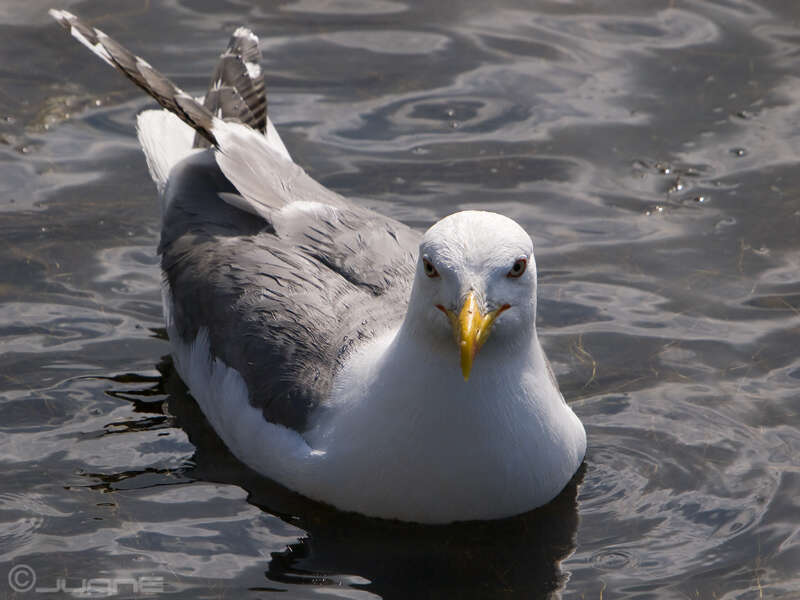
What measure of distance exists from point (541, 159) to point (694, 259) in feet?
5.06

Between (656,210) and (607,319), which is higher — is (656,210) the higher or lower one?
the higher one

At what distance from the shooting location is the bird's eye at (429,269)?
5551 mm

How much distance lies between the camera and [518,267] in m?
5.55

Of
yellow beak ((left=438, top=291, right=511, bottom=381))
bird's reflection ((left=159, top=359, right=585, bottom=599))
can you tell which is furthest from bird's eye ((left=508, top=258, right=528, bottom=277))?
bird's reflection ((left=159, top=359, right=585, bottom=599))

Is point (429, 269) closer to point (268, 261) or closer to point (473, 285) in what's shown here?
point (473, 285)

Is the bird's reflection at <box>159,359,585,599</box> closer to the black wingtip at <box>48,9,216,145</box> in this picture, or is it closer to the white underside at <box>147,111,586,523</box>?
the white underside at <box>147,111,586,523</box>

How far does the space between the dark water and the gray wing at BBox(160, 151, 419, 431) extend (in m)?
0.56

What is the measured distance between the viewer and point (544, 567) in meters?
6.14

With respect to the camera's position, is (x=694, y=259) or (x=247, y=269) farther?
(x=694, y=259)

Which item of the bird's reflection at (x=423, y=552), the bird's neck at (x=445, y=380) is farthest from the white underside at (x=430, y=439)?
the bird's reflection at (x=423, y=552)

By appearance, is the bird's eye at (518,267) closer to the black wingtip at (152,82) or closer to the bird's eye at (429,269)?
the bird's eye at (429,269)

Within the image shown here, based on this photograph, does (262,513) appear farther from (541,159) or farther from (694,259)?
(541,159)

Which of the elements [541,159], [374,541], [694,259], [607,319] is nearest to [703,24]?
[541,159]

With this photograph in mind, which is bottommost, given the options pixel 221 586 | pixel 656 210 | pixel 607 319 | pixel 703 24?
pixel 221 586
